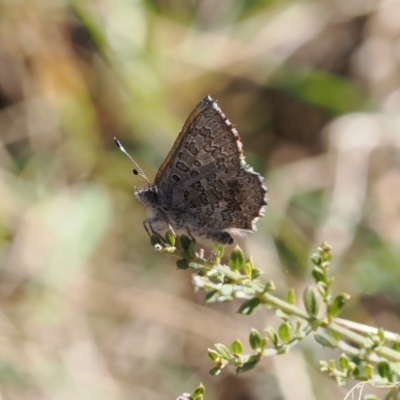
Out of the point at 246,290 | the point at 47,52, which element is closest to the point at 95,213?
the point at 47,52

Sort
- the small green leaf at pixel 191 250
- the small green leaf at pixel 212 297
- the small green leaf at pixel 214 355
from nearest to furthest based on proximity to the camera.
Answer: the small green leaf at pixel 214 355 < the small green leaf at pixel 212 297 < the small green leaf at pixel 191 250

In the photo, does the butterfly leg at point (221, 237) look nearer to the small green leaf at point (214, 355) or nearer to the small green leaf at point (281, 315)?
the small green leaf at point (281, 315)

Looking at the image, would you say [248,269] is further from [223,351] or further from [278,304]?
[223,351]

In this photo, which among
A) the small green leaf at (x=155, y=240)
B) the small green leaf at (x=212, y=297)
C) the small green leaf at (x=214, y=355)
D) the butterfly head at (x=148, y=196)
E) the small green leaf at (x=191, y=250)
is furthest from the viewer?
the butterfly head at (x=148, y=196)

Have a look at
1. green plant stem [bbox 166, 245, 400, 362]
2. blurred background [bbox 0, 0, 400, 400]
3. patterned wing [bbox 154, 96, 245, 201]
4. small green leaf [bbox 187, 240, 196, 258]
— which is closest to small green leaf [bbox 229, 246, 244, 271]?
green plant stem [bbox 166, 245, 400, 362]

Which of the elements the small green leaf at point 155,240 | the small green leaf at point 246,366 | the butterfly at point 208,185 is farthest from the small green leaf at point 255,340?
the butterfly at point 208,185

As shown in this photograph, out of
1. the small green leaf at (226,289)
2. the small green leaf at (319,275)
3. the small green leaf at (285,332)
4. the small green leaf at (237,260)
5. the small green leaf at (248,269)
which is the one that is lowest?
the small green leaf at (285,332)

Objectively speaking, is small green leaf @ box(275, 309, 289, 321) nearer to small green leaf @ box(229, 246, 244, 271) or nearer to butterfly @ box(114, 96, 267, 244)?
small green leaf @ box(229, 246, 244, 271)
